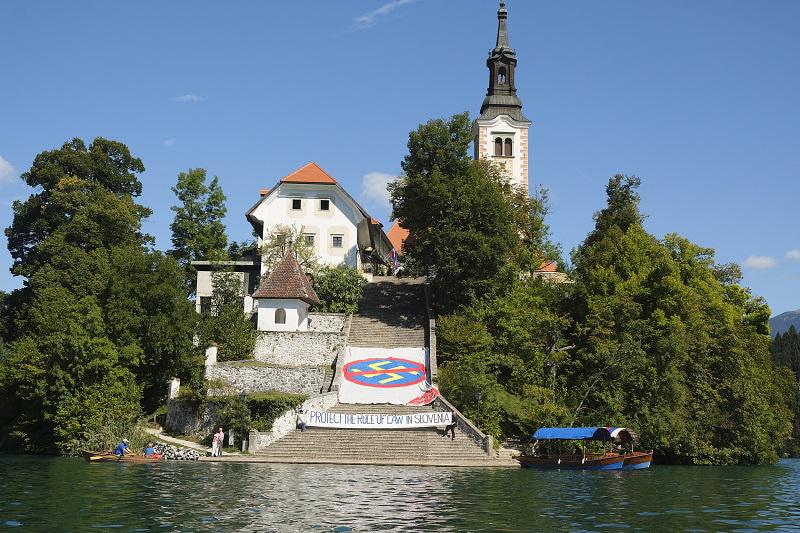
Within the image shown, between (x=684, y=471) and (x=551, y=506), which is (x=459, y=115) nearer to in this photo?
(x=684, y=471)

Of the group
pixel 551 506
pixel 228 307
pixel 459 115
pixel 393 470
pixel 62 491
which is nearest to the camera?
pixel 551 506

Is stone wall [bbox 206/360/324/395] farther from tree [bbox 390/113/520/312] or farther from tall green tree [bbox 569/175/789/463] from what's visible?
tall green tree [bbox 569/175/789/463]

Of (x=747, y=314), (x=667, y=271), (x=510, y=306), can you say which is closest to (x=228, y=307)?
(x=510, y=306)

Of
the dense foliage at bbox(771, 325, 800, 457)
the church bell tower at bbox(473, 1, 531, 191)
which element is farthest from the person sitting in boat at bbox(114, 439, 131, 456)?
the dense foliage at bbox(771, 325, 800, 457)

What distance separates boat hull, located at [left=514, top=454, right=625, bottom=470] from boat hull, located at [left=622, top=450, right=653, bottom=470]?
46cm

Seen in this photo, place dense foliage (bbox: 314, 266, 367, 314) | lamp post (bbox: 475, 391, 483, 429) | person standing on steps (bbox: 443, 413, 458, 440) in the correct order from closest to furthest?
person standing on steps (bbox: 443, 413, 458, 440) < lamp post (bbox: 475, 391, 483, 429) < dense foliage (bbox: 314, 266, 367, 314)

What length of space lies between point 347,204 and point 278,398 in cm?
2283

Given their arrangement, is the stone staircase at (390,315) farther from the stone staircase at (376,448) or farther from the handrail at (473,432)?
the stone staircase at (376,448)

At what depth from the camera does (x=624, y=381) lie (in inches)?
1642

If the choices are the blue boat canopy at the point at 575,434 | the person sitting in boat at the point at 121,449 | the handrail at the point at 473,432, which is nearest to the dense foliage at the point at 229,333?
the person sitting in boat at the point at 121,449

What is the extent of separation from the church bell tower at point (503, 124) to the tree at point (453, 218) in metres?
17.4

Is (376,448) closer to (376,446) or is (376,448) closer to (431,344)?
(376,446)

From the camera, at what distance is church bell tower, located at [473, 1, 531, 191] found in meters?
72.1

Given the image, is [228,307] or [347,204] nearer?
[228,307]
